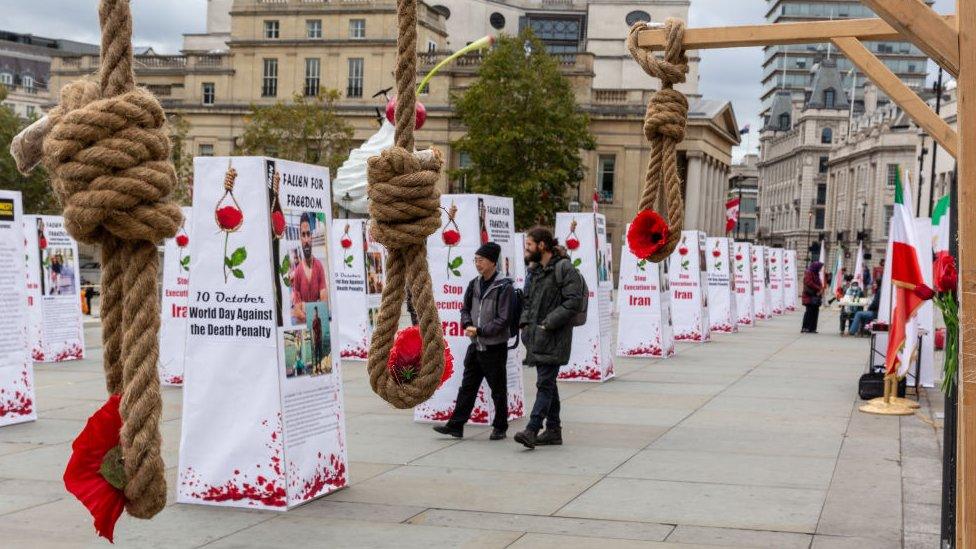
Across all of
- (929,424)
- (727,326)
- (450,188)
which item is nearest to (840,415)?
(929,424)

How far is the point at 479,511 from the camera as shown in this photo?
8.83 meters

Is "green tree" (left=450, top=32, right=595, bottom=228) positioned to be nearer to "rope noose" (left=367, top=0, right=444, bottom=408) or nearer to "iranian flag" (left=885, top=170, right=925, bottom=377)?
"iranian flag" (left=885, top=170, right=925, bottom=377)

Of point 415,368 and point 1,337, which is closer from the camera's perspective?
point 415,368

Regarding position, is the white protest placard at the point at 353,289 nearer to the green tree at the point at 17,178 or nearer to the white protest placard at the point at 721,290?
the white protest placard at the point at 721,290

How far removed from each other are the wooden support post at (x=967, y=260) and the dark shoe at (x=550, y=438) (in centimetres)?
809

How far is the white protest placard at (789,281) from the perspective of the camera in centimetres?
4925

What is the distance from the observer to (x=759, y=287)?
40.3 metres

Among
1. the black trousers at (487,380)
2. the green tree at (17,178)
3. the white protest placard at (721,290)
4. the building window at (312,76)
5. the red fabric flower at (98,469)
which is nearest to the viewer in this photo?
the red fabric flower at (98,469)

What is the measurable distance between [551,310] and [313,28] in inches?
3035

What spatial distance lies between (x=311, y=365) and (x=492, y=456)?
2.78 meters

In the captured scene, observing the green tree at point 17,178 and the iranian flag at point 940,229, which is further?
the green tree at point 17,178

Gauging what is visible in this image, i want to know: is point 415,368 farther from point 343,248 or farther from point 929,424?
point 343,248

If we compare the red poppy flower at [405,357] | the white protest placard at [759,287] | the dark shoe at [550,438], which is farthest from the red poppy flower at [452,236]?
the white protest placard at [759,287]

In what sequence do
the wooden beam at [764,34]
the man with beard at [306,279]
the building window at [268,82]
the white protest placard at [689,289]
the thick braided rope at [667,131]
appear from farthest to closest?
the building window at [268,82] < the white protest placard at [689,289] < the man with beard at [306,279] < the wooden beam at [764,34] < the thick braided rope at [667,131]
